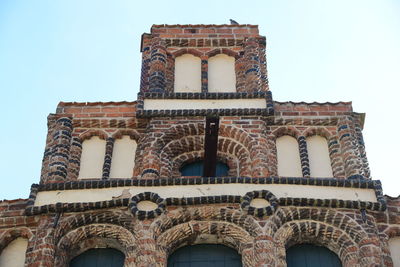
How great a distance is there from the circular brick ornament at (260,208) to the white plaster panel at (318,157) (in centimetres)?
173

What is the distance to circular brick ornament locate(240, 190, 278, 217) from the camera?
66.9 ft

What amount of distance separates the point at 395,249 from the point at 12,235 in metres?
7.88

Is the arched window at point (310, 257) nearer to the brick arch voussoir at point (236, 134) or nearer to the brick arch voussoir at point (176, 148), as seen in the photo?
the brick arch voussoir at point (236, 134)

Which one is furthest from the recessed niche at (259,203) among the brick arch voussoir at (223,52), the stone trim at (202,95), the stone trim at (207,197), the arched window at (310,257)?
the brick arch voussoir at (223,52)

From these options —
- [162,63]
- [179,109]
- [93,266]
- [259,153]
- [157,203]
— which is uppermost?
[162,63]

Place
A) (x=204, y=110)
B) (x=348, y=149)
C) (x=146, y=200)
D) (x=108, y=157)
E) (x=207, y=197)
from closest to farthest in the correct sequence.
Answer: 1. (x=207, y=197)
2. (x=146, y=200)
3. (x=348, y=149)
4. (x=108, y=157)
5. (x=204, y=110)

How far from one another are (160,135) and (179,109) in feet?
3.23

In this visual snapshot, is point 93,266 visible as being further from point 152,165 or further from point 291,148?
point 291,148

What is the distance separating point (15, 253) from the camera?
67.3ft

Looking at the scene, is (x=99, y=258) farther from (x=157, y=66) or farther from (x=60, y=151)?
(x=157, y=66)

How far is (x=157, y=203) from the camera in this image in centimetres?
2069

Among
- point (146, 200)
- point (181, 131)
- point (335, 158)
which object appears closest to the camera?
point (146, 200)

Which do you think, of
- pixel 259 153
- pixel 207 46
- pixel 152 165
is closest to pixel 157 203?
pixel 152 165

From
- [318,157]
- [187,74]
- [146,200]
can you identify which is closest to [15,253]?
[146,200]
